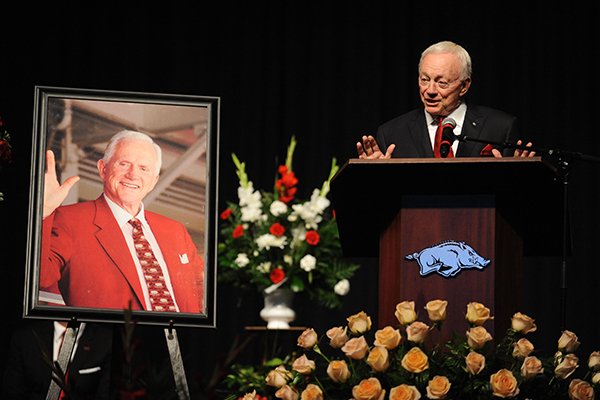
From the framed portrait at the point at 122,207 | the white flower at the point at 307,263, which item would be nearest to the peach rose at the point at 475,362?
the framed portrait at the point at 122,207

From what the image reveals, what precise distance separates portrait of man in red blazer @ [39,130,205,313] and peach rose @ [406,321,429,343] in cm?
120

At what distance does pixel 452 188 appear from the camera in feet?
7.77

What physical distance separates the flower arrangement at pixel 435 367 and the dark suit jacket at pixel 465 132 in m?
0.61

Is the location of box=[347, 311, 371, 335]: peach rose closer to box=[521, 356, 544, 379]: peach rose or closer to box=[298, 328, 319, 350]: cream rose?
box=[298, 328, 319, 350]: cream rose

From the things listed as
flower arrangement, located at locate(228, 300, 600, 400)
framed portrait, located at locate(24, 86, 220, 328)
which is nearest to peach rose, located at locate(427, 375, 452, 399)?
flower arrangement, located at locate(228, 300, 600, 400)

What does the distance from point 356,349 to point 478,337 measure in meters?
0.25

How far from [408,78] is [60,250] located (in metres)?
2.72

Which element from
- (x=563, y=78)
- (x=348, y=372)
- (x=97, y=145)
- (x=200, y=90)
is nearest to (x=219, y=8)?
(x=200, y=90)

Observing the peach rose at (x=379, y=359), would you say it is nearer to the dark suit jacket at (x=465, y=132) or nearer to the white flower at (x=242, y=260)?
the dark suit jacket at (x=465, y=132)

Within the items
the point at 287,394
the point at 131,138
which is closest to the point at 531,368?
the point at 287,394

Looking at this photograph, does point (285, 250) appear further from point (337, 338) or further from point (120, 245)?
point (337, 338)

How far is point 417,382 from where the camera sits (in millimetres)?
2154

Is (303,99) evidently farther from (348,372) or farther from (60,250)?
(348,372)

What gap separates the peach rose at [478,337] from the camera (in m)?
2.12
